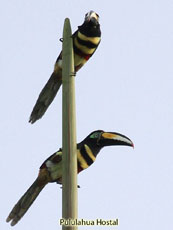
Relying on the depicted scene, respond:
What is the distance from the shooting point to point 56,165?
18.7 feet

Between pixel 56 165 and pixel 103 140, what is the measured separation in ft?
4.02

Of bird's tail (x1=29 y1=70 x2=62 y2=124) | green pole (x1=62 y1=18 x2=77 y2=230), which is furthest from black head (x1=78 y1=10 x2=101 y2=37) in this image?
green pole (x1=62 y1=18 x2=77 y2=230)

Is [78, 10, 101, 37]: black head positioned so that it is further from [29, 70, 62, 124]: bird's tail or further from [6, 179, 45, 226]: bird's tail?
[6, 179, 45, 226]: bird's tail

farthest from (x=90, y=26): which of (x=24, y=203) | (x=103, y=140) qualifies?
(x=24, y=203)

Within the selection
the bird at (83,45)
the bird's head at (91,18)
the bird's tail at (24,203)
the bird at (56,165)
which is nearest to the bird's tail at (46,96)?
the bird at (83,45)

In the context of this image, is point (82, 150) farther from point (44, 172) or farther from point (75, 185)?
point (75, 185)

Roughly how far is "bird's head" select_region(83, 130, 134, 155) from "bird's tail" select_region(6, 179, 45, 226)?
841mm

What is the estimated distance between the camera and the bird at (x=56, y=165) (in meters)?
4.58

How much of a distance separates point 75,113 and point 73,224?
0.55m

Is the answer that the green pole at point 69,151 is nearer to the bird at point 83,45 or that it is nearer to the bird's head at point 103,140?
the bird's head at point 103,140

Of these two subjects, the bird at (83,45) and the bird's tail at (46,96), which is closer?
the bird's tail at (46,96)

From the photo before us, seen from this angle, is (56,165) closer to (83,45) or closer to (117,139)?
(83,45)

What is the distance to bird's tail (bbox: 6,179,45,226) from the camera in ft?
14.9

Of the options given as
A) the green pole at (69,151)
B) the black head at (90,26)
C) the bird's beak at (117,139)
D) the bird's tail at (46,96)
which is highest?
the black head at (90,26)
